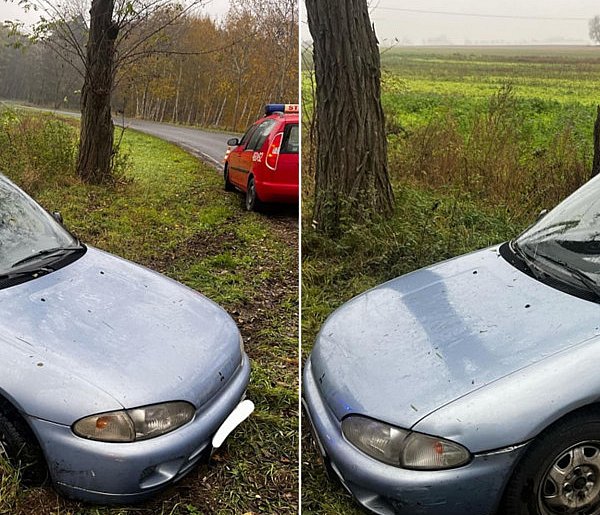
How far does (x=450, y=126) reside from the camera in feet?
7.17

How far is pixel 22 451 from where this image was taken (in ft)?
4.70

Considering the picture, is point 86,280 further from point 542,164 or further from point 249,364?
point 542,164

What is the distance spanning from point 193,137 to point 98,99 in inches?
11.9

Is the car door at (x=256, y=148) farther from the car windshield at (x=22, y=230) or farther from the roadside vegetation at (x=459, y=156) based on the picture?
the car windshield at (x=22, y=230)

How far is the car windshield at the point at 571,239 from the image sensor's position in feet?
5.37

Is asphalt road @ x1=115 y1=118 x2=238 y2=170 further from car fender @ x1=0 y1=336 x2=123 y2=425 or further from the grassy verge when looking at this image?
car fender @ x1=0 y1=336 x2=123 y2=425

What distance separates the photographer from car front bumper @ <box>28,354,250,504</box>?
1.42m

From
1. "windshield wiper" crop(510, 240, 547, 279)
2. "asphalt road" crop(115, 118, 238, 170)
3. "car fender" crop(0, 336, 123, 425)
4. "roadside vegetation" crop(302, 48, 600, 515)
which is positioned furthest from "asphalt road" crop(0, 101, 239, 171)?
"windshield wiper" crop(510, 240, 547, 279)

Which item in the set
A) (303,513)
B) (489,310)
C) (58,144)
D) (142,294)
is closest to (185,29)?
(58,144)

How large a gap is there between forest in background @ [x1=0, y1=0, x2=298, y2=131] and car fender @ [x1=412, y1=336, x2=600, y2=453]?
1.01 metres

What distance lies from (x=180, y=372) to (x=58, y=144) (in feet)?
2.67

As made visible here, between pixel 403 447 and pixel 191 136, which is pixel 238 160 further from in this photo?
pixel 403 447

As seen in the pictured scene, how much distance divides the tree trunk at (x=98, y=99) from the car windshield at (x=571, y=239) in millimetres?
1250

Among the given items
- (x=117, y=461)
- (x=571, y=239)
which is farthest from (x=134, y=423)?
(x=571, y=239)
